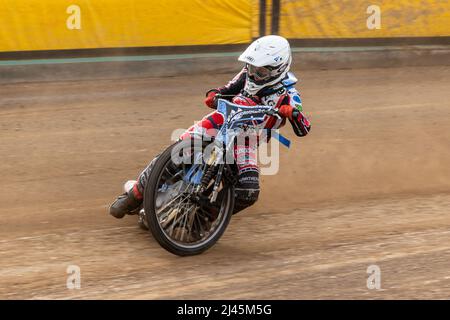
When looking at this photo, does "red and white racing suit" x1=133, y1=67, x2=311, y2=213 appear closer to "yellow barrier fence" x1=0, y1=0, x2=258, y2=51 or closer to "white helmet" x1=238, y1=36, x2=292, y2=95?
"white helmet" x1=238, y1=36, x2=292, y2=95

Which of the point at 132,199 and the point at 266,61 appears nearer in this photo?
the point at 266,61

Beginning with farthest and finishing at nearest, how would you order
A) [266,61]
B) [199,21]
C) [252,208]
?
[199,21], [252,208], [266,61]

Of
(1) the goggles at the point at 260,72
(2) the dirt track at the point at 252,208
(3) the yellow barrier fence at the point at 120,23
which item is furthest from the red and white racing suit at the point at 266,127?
(3) the yellow barrier fence at the point at 120,23

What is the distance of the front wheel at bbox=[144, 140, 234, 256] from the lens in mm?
5488

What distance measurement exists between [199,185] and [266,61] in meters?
1.13

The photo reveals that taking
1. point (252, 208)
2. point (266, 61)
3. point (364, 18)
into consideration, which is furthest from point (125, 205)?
point (364, 18)

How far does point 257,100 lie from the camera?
6098mm

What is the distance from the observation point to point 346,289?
17.4 feet

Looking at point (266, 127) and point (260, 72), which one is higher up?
point (260, 72)

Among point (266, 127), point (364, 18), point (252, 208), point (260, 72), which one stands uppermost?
point (364, 18)

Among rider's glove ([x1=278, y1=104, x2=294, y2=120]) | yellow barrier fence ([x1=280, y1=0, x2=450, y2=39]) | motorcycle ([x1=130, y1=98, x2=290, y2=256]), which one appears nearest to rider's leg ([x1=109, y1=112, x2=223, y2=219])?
motorcycle ([x1=130, y1=98, x2=290, y2=256])

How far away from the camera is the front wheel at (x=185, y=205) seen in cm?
549

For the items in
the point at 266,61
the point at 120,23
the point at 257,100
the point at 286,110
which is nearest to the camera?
the point at 286,110

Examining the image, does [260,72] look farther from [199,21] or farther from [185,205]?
[199,21]
